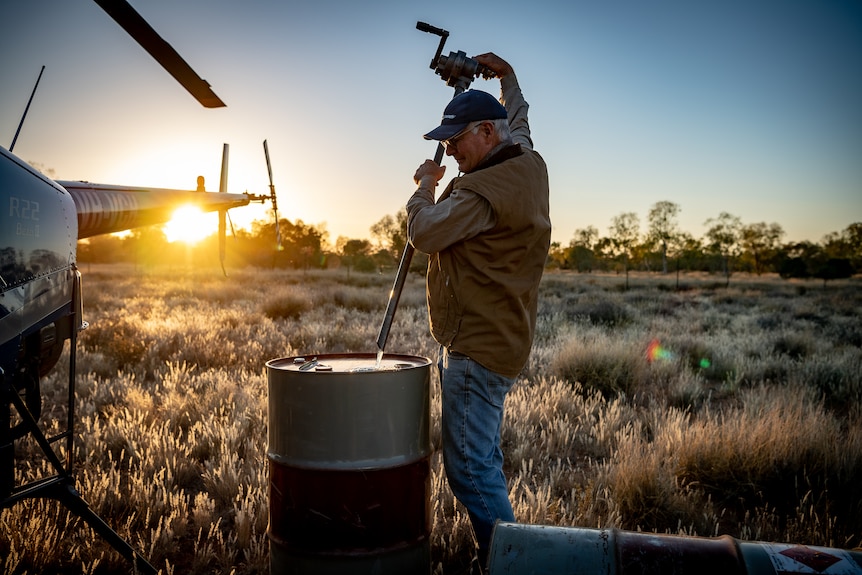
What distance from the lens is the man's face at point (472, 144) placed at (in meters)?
2.57

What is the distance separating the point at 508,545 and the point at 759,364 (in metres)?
7.75

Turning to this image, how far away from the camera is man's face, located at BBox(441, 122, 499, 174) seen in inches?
101

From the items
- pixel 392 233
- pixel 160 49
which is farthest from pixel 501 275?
pixel 392 233

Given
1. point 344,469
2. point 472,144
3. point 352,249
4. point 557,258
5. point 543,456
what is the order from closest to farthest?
point 344,469 < point 472,144 < point 543,456 < point 352,249 < point 557,258

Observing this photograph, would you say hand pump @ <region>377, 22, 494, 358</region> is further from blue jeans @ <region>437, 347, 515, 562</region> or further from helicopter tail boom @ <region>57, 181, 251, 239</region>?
helicopter tail boom @ <region>57, 181, 251, 239</region>

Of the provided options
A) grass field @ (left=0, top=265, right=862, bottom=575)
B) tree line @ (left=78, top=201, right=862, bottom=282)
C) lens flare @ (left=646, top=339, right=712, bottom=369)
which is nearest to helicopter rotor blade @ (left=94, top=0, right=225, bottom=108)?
grass field @ (left=0, top=265, right=862, bottom=575)

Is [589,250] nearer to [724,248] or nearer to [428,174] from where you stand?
[724,248]

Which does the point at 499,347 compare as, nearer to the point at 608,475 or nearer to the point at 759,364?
the point at 608,475

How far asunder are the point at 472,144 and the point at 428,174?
0.81 feet

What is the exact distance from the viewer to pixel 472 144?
2594mm

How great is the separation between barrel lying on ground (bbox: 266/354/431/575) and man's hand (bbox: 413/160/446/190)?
85 cm

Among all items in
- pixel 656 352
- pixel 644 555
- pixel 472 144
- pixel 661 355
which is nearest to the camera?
pixel 644 555

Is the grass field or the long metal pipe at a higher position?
the long metal pipe

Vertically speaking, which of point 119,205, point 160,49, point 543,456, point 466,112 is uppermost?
point 160,49
